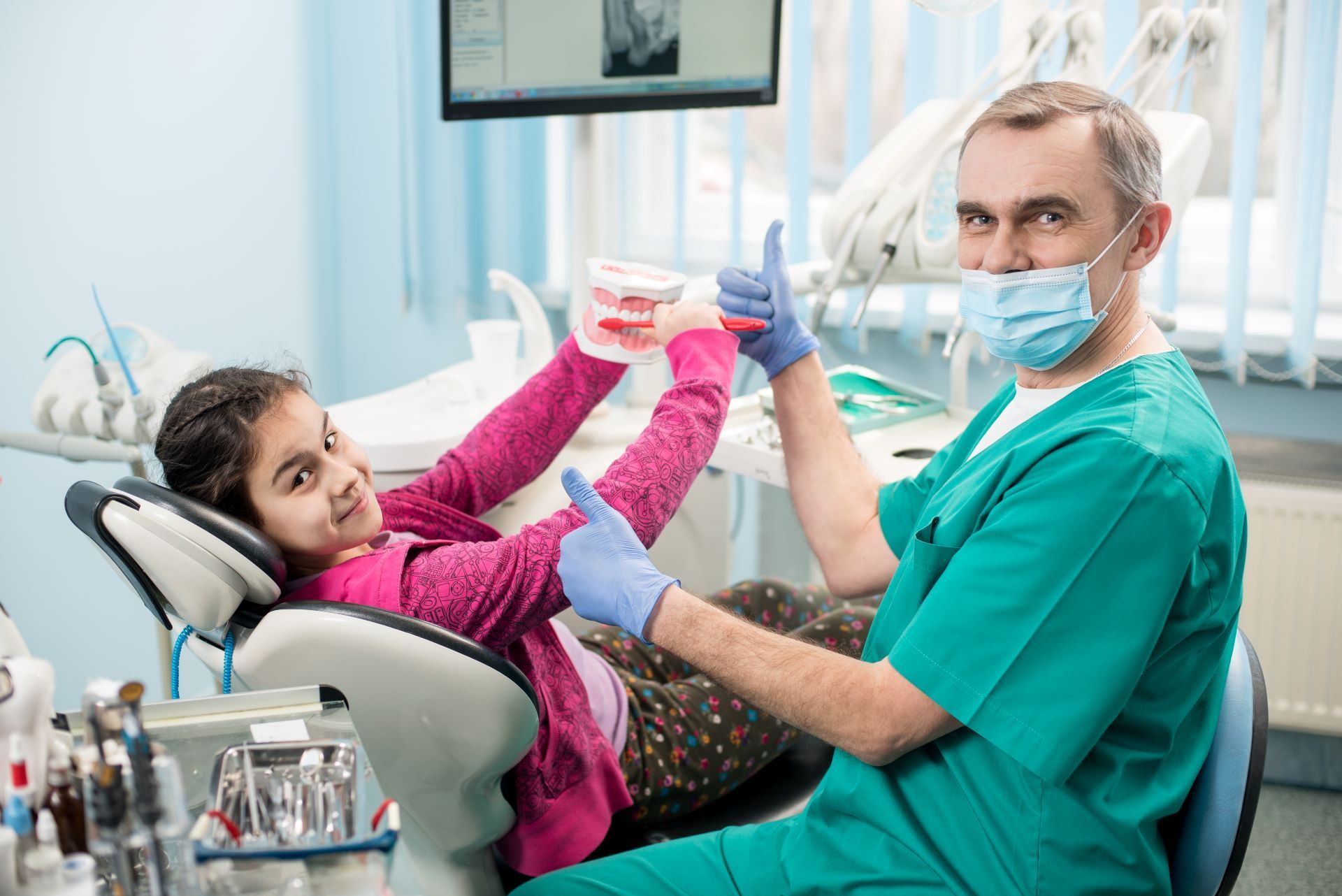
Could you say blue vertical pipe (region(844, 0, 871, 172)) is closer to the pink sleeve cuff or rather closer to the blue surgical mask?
the pink sleeve cuff

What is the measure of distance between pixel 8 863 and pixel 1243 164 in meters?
2.16

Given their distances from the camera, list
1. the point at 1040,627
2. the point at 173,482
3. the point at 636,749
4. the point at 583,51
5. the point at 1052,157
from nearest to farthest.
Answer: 1. the point at 1040,627
2. the point at 1052,157
3. the point at 173,482
4. the point at 636,749
5. the point at 583,51

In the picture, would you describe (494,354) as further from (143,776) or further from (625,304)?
(143,776)

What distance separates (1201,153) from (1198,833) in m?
1.06

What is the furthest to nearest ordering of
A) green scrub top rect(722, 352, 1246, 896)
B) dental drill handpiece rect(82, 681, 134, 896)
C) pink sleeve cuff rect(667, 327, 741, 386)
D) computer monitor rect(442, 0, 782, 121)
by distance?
computer monitor rect(442, 0, 782, 121)
pink sleeve cuff rect(667, 327, 741, 386)
green scrub top rect(722, 352, 1246, 896)
dental drill handpiece rect(82, 681, 134, 896)

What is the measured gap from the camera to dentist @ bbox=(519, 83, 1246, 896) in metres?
0.96

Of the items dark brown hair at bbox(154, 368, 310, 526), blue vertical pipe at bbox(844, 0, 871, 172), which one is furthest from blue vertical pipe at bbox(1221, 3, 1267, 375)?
dark brown hair at bbox(154, 368, 310, 526)

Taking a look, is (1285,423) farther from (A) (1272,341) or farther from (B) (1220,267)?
(B) (1220,267)

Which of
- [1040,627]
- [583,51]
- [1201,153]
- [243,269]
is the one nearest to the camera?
[1040,627]

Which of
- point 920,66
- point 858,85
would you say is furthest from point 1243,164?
point 858,85

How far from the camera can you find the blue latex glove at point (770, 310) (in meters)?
1.51

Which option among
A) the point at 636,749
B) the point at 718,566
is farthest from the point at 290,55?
the point at 636,749

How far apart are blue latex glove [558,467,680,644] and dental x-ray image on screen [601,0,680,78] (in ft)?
3.09

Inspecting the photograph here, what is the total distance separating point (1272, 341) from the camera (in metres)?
2.19
